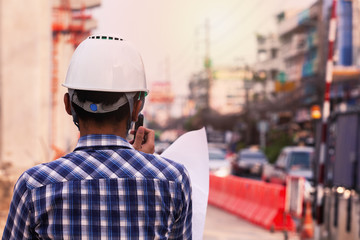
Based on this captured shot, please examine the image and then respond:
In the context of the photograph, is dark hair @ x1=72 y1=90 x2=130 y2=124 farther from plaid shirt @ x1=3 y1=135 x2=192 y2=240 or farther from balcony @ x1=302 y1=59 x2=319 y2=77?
balcony @ x1=302 y1=59 x2=319 y2=77

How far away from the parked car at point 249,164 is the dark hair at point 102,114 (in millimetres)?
39493

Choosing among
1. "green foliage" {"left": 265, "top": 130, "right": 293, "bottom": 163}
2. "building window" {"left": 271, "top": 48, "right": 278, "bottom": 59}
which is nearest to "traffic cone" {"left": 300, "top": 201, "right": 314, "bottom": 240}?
"green foliage" {"left": 265, "top": 130, "right": 293, "bottom": 163}

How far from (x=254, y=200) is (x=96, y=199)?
653 inches

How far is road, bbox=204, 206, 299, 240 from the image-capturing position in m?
15.0

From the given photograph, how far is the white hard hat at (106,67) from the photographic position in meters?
2.57

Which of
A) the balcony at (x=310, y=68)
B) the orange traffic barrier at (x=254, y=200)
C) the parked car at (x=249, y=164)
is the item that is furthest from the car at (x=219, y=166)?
the balcony at (x=310, y=68)

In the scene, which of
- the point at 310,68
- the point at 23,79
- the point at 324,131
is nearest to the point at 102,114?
the point at 324,131

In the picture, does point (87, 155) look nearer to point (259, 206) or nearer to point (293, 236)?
point (293, 236)

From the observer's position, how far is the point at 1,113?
1709 cm

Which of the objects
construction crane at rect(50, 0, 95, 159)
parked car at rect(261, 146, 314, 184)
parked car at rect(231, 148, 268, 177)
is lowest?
parked car at rect(231, 148, 268, 177)

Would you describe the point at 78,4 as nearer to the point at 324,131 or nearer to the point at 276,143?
the point at 324,131

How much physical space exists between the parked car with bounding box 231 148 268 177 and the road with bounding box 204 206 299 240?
2300cm

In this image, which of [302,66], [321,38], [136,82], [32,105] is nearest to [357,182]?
[32,105]

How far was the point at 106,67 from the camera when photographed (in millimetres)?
2592
